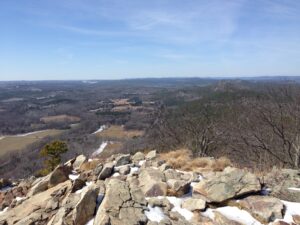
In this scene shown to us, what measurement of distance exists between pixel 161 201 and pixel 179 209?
1.89 feet

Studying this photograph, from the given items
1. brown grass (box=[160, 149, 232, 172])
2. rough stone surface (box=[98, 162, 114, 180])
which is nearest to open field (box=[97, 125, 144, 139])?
brown grass (box=[160, 149, 232, 172])

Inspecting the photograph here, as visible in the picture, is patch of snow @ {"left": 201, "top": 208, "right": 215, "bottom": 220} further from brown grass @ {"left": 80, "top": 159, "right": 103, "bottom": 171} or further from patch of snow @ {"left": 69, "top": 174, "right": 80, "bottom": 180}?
brown grass @ {"left": 80, "top": 159, "right": 103, "bottom": 171}

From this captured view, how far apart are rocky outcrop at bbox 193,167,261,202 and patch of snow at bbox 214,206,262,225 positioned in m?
0.37

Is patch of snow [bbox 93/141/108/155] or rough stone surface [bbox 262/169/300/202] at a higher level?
rough stone surface [bbox 262/169/300/202]

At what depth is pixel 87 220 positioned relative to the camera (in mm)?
8969

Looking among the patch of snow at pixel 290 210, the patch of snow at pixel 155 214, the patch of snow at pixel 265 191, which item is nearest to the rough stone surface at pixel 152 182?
the patch of snow at pixel 155 214

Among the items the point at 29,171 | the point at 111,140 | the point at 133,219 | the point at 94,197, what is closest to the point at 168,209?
the point at 133,219

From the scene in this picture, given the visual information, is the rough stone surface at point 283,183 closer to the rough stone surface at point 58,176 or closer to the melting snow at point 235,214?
the melting snow at point 235,214

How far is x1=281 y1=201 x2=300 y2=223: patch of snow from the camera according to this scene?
8788mm

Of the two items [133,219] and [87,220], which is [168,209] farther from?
[87,220]

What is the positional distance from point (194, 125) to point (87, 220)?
71.8 feet

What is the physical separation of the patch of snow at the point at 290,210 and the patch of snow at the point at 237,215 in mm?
855

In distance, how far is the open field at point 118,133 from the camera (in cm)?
11144

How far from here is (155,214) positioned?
29.0ft
